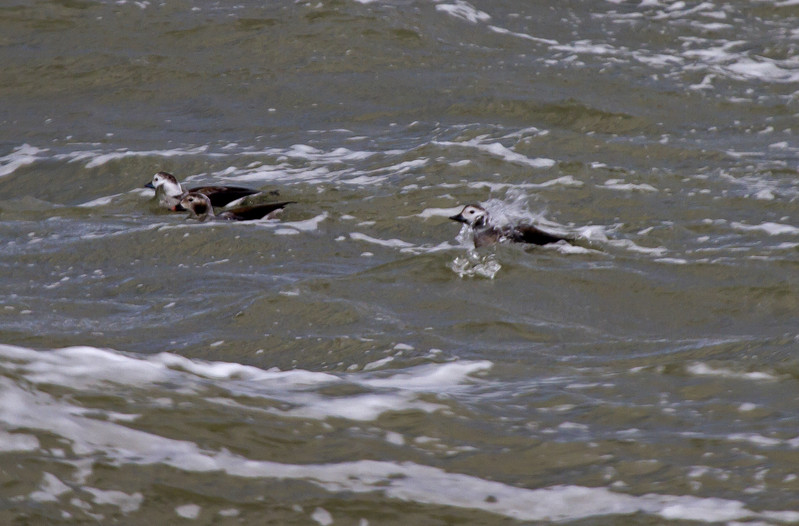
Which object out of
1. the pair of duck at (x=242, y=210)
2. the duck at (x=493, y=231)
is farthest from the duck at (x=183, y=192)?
the duck at (x=493, y=231)

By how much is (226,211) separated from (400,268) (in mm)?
1856

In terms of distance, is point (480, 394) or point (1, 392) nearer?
point (1, 392)

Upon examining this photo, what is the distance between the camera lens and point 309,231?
29.0ft

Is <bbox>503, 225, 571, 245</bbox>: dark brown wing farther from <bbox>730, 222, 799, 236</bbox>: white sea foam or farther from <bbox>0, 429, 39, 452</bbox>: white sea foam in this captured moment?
<bbox>0, 429, 39, 452</bbox>: white sea foam

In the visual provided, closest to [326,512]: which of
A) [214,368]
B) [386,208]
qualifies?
[214,368]

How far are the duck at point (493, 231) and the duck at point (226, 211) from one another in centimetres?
138

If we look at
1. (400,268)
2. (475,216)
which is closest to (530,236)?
(475,216)

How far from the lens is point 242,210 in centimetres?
905

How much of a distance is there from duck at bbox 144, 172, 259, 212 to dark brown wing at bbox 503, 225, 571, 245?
2261mm

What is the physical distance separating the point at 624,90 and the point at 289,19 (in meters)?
4.30

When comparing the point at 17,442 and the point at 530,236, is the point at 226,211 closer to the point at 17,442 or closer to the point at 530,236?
the point at 530,236

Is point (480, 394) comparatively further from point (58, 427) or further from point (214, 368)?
point (58, 427)

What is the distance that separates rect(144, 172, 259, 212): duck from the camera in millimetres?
9297

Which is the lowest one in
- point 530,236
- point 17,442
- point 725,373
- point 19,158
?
point 19,158
